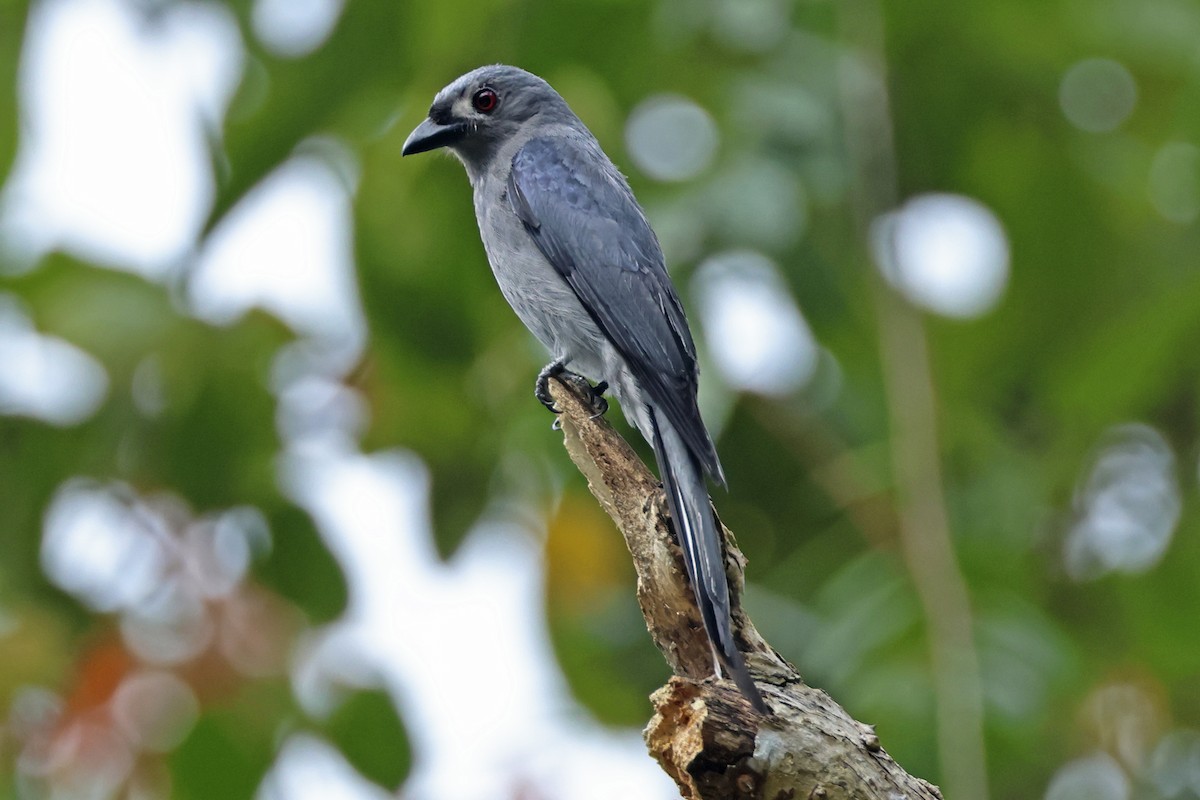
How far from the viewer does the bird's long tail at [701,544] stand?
3264 millimetres

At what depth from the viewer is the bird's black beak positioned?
18.1 feet

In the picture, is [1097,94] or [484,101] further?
[1097,94]

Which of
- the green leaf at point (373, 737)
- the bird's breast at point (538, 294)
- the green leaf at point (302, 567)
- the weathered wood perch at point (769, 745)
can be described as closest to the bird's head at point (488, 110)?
the bird's breast at point (538, 294)

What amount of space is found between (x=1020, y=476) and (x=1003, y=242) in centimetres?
100

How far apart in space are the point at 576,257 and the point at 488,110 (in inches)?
40.8

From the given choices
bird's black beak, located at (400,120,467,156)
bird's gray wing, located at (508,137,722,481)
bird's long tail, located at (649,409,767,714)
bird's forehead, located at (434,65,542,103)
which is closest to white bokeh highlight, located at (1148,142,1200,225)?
bird's gray wing, located at (508,137,722,481)

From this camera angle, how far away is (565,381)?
16.6 ft

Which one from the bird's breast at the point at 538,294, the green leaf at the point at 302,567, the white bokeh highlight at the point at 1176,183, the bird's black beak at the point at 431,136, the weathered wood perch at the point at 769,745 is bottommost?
the weathered wood perch at the point at 769,745

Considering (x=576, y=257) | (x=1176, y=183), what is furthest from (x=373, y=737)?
(x=1176, y=183)

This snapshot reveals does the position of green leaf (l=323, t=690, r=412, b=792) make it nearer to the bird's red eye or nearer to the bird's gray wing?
the bird's gray wing

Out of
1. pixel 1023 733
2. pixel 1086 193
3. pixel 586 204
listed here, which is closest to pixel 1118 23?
pixel 1086 193

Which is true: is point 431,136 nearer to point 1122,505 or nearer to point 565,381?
point 565,381

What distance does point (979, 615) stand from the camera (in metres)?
5.12

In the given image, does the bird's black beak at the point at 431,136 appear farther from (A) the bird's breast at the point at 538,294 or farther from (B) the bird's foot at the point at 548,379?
(B) the bird's foot at the point at 548,379
